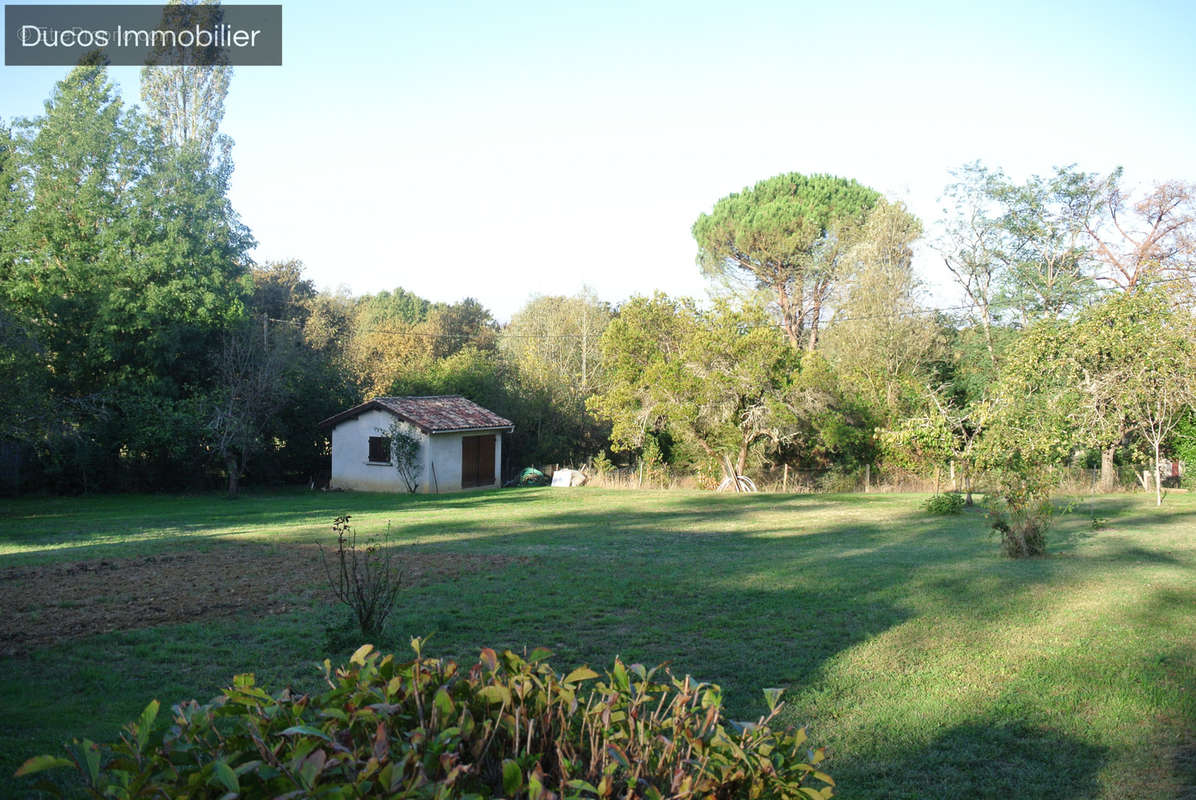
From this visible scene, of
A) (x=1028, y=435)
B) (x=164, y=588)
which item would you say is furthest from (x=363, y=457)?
(x=1028, y=435)

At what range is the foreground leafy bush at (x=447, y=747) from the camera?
1.85 metres

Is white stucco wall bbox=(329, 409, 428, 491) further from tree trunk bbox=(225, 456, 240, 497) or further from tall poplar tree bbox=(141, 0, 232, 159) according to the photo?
tall poplar tree bbox=(141, 0, 232, 159)

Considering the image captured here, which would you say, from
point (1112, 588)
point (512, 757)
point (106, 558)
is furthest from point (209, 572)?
point (1112, 588)

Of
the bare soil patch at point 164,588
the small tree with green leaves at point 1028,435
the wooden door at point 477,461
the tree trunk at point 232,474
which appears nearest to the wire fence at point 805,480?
the wooden door at point 477,461

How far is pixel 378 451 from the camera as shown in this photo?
29188mm

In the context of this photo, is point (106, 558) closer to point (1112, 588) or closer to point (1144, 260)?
point (1112, 588)

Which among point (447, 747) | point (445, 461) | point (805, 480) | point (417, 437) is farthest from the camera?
point (805, 480)

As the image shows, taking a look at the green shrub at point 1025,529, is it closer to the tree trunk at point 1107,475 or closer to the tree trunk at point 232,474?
the tree trunk at point 1107,475

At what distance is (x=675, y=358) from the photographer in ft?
91.5

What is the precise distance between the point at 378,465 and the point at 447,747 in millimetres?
27967

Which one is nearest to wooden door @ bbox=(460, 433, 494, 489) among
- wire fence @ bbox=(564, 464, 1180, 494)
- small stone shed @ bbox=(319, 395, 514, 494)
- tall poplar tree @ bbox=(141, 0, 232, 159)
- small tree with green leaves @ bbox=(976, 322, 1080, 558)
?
small stone shed @ bbox=(319, 395, 514, 494)

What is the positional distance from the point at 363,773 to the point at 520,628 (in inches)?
232

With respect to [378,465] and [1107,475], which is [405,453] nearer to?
[378,465]

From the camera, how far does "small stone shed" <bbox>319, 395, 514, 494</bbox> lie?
28547 mm
